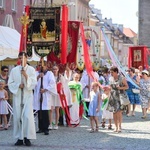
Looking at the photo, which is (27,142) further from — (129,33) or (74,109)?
Answer: (129,33)

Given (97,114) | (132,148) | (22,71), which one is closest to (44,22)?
(97,114)

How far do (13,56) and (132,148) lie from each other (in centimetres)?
963

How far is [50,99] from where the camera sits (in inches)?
568

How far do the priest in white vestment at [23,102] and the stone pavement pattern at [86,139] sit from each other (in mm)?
288

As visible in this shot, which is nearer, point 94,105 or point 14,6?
point 94,105

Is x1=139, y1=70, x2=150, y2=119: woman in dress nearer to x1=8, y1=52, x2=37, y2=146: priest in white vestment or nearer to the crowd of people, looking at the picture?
the crowd of people

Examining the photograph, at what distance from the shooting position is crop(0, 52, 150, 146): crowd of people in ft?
38.8

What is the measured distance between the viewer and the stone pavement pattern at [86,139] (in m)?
11.5

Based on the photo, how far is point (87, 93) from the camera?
19.9 meters

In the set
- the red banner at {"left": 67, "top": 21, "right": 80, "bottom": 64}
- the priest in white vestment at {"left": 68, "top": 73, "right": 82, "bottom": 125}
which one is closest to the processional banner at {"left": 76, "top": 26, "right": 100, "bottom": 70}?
the red banner at {"left": 67, "top": 21, "right": 80, "bottom": 64}

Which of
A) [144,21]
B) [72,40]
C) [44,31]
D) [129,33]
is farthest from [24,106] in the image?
[129,33]

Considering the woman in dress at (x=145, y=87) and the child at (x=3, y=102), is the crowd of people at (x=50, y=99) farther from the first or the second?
the woman in dress at (x=145, y=87)

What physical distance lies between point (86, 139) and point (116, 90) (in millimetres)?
2099

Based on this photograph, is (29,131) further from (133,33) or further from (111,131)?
(133,33)
